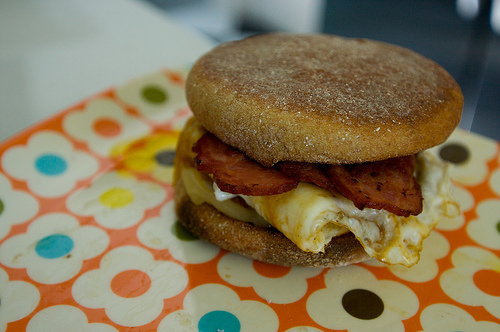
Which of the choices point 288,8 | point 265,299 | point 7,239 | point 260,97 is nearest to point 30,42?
point 7,239

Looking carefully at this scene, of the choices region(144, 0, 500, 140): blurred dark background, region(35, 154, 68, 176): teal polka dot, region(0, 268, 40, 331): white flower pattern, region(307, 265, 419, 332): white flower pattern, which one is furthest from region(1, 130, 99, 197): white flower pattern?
region(144, 0, 500, 140): blurred dark background

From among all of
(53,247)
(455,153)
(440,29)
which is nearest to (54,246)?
(53,247)

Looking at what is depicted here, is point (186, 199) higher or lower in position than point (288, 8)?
higher

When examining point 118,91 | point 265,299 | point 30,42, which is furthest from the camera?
point 30,42

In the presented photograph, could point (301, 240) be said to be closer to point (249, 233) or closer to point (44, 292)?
point (249, 233)

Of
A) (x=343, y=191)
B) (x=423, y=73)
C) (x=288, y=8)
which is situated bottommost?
(x=288, y=8)

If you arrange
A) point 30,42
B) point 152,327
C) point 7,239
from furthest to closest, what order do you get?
point 30,42 → point 7,239 → point 152,327

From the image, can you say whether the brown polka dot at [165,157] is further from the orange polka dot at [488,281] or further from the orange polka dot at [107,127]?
the orange polka dot at [488,281]
